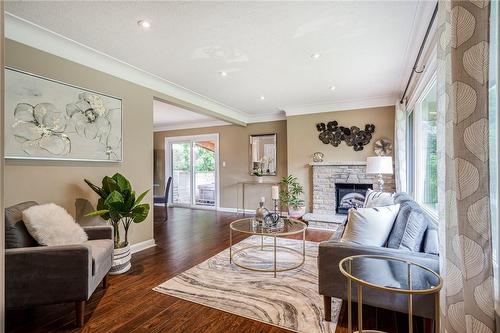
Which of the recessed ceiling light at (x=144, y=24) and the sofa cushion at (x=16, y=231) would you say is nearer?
the sofa cushion at (x=16, y=231)

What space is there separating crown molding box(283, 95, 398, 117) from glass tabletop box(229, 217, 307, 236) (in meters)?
3.03

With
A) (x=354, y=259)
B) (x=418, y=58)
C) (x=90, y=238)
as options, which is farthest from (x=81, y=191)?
(x=418, y=58)

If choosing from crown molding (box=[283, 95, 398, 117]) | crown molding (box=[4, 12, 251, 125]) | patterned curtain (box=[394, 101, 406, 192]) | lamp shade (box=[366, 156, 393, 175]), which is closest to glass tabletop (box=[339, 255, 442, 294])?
lamp shade (box=[366, 156, 393, 175])

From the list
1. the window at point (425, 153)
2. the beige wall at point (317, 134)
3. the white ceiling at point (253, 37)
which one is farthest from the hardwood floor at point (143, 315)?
the beige wall at point (317, 134)

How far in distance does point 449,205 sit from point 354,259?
662 mm

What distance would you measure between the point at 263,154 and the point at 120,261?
14.0ft

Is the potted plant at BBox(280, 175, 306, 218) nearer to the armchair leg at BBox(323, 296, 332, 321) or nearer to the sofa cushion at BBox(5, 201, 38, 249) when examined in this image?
the armchair leg at BBox(323, 296, 332, 321)

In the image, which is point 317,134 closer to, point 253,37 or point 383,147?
point 383,147

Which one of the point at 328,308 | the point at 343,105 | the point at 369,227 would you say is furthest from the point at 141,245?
the point at 343,105

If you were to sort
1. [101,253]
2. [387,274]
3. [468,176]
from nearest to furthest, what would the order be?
[468,176] → [387,274] → [101,253]

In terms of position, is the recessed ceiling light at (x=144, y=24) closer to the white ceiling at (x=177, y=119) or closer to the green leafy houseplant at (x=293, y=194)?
the white ceiling at (x=177, y=119)

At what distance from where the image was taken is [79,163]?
2867 millimetres

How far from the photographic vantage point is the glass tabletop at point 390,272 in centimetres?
142

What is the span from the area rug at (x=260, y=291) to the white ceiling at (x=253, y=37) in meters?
2.45
